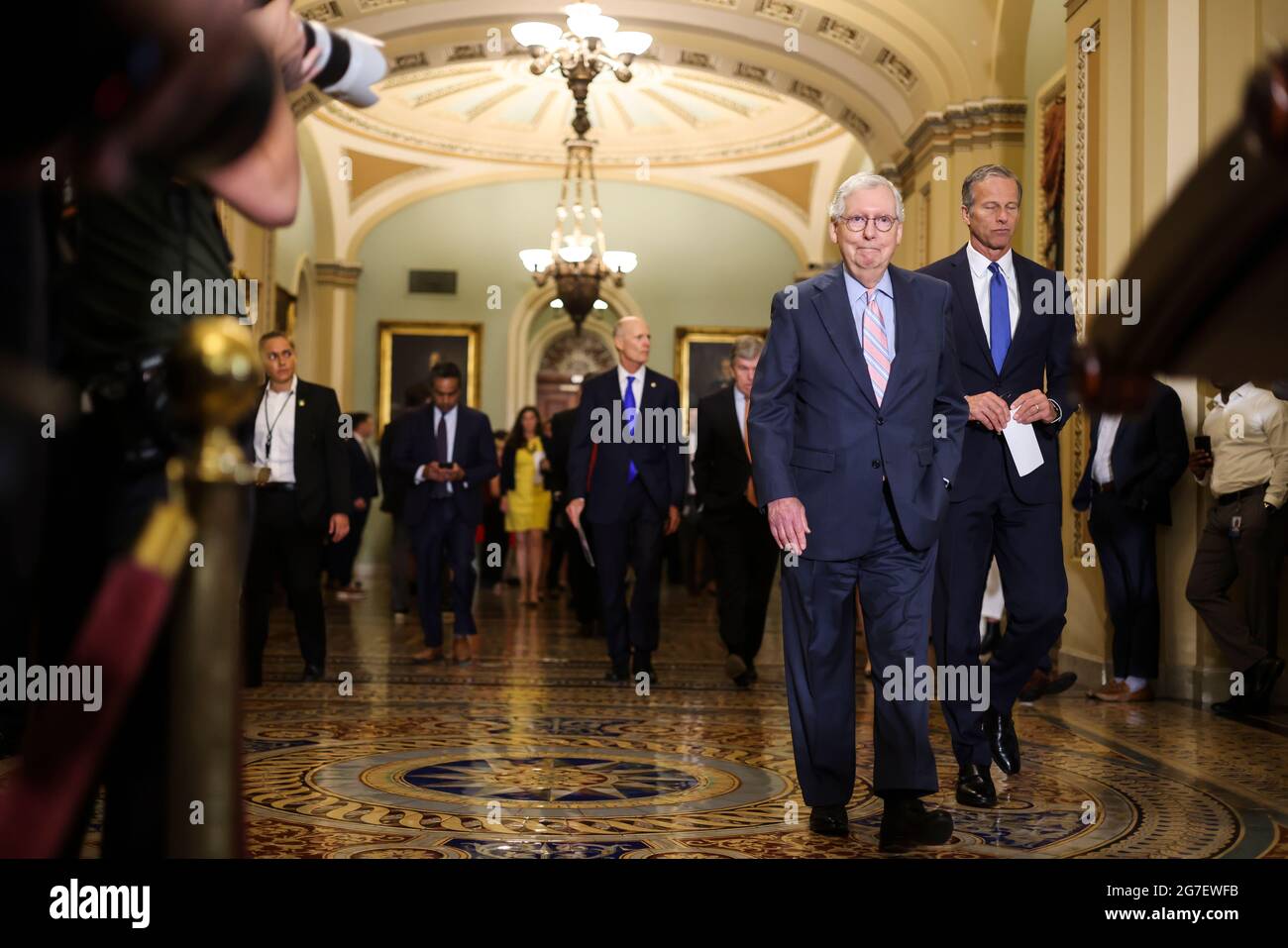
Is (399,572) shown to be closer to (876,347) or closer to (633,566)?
(633,566)

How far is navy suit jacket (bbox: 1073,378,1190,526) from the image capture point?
6414 mm

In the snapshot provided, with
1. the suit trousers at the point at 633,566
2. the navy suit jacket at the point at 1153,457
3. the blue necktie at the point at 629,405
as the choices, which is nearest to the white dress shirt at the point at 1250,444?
the navy suit jacket at the point at 1153,457

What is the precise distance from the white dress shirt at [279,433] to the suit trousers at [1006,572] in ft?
11.3

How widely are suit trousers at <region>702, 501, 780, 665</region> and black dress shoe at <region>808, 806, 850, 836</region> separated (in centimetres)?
360

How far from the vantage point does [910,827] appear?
3.31 m

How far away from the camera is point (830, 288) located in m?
3.53

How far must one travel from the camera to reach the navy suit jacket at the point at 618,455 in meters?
7.06

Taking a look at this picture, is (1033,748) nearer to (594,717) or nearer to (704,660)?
(594,717)

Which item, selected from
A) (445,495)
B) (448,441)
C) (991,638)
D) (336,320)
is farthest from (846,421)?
(336,320)

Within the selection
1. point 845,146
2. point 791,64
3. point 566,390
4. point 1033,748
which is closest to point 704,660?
point 1033,748

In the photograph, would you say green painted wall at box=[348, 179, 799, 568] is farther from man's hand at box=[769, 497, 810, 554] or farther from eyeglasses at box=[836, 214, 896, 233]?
man's hand at box=[769, 497, 810, 554]

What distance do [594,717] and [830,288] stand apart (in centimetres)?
259

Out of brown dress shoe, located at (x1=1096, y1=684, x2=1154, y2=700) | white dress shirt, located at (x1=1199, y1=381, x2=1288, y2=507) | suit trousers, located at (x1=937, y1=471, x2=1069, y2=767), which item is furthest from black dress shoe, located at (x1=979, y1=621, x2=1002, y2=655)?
suit trousers, located at (x1=937, y1=471, x2=1069, y2=767)

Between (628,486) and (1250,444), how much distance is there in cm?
296
